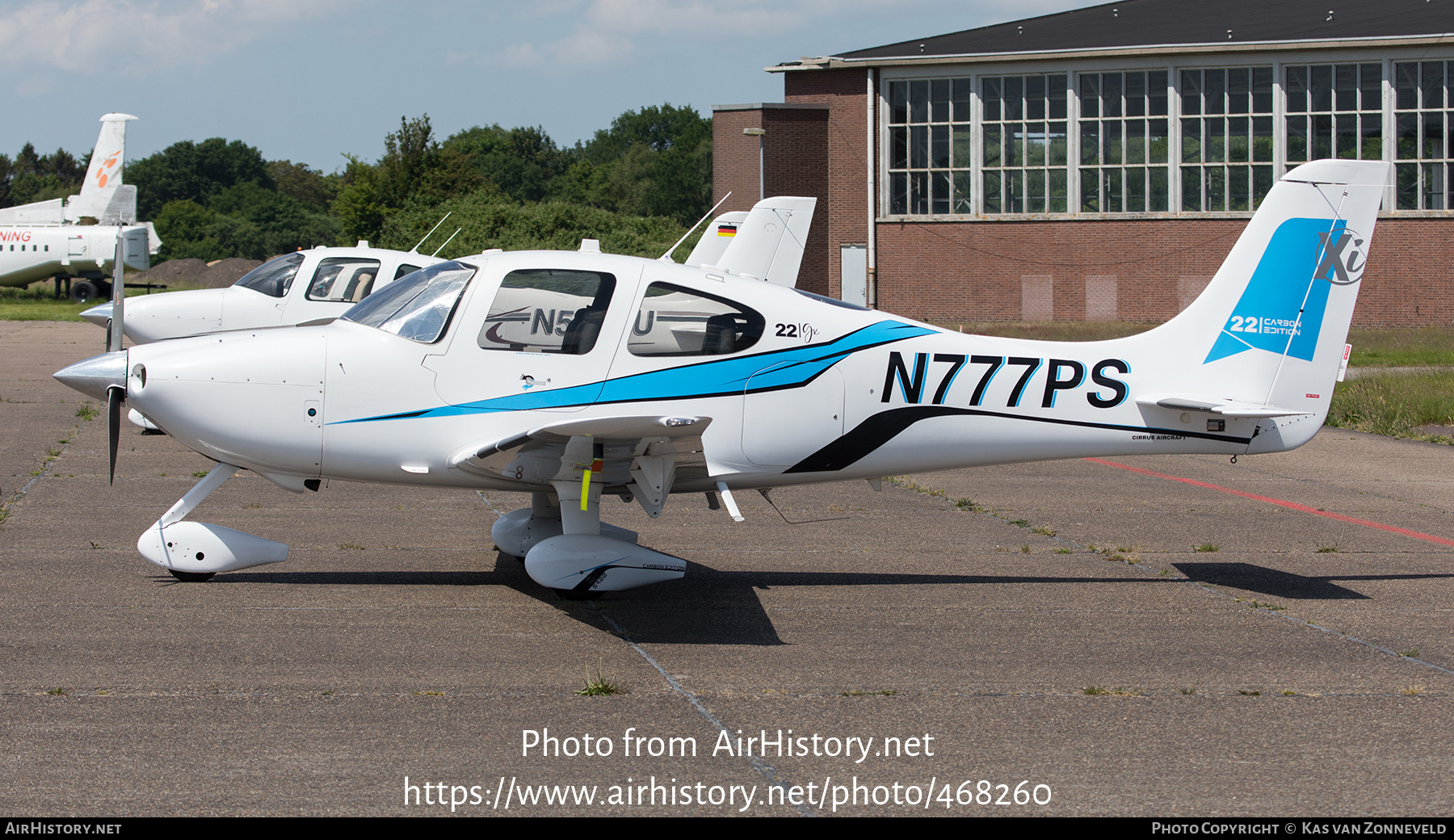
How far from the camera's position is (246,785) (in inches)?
169

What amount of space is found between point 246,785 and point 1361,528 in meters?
9.05

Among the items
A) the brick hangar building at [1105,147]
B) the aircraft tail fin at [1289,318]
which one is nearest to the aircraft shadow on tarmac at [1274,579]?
the aircraft tail fin at [1289,318]

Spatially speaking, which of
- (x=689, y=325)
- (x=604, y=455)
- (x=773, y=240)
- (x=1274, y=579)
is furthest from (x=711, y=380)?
(x=773, y=240)

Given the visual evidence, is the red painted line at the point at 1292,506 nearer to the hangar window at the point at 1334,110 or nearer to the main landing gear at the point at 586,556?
the main landing gear at the point at 586,556

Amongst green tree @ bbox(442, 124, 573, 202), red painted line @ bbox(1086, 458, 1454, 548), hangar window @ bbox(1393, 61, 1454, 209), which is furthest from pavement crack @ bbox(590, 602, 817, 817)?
green tree @ bbox(442, 124, 573, 202)

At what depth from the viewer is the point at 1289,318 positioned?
786cm

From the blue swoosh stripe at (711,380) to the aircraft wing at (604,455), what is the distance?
0.71 feet

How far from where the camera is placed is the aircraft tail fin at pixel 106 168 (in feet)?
153

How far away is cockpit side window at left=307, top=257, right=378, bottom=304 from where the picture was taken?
14211 millimetres

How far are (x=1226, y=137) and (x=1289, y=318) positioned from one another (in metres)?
36.9

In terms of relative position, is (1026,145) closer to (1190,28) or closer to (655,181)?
(1190,28)

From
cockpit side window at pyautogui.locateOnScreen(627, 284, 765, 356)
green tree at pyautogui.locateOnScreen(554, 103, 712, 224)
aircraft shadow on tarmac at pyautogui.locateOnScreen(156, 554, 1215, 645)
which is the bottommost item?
aircraft shadow on tarmac at pyautogui.locateOnScreen(156, 554, 1215, 645)

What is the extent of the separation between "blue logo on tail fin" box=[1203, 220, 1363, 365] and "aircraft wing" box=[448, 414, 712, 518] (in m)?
3.65

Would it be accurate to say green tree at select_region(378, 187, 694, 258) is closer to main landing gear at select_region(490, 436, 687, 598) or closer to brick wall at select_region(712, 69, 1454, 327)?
brick wall at select_region(712, 69, 1454, 327)
